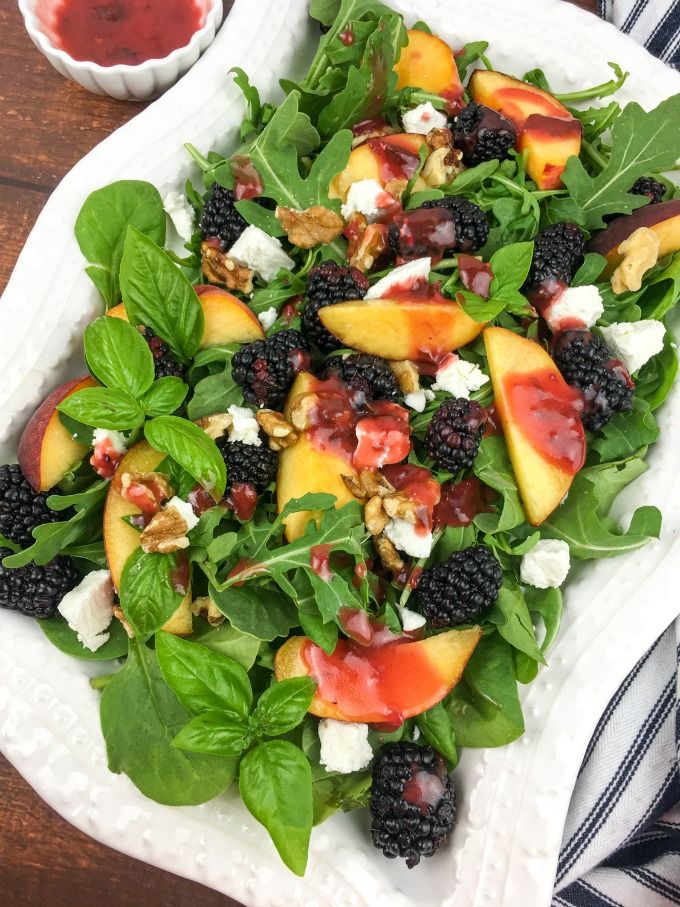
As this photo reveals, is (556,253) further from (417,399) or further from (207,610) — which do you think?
(207,610)

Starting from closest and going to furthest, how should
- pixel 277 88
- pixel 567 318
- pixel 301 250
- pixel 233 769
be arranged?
pixel 233 769 → pixel 567 318 → pixel 301 250 → pixel 277 88

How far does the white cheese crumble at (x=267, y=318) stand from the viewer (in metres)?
1.44

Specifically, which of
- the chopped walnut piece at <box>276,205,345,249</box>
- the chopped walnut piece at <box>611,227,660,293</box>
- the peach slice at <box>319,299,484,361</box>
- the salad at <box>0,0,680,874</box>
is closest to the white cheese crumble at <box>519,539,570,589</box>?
the salad at <box>0,0,680,874</box>

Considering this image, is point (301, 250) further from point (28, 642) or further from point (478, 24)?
point (28, 642)

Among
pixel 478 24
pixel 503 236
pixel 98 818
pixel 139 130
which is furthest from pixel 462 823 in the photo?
pixel 478 24

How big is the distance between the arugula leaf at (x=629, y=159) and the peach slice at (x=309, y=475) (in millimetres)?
671

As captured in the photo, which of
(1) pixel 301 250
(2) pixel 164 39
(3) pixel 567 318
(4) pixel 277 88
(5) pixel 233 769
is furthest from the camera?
(2) pixel 164 39

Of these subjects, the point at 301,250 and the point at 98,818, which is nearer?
the point at 98,818

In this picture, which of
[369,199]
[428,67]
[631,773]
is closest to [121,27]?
[428,67]

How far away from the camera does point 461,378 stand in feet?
4.36

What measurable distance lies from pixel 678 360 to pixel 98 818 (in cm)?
129

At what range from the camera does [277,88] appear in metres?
1.62

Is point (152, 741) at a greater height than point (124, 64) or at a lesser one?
lesser

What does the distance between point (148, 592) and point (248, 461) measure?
0.27 m
